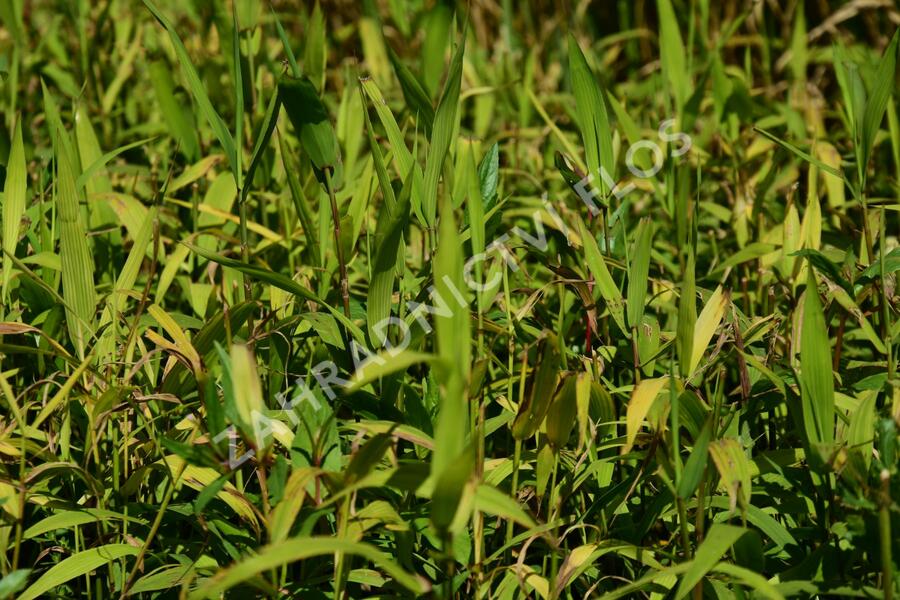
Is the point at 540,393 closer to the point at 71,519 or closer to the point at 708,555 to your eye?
the point at 708,555

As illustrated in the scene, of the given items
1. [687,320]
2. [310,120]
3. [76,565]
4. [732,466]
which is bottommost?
[76,565]

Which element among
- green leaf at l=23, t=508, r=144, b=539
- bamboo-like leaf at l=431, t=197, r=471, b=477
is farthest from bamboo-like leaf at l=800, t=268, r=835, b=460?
green leaf at l=23, t=508, r=144, b=539

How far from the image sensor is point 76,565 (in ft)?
3.42

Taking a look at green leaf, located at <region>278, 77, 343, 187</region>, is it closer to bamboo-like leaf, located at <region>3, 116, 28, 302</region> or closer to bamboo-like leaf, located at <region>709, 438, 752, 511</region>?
bamboo-like leaf, located at <region>3, 116, 28, 302</region>

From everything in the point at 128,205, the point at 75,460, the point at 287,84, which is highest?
the point at 287,84

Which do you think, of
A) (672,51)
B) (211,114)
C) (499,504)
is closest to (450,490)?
(499,504)

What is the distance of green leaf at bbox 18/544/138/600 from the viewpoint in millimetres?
1011

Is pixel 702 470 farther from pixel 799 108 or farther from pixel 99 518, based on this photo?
pixel 799 108

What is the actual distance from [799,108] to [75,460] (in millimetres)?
1807

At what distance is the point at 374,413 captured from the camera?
3.74ft

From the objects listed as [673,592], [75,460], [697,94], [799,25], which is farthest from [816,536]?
[799,25]

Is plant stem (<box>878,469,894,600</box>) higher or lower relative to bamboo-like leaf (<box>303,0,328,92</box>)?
lower

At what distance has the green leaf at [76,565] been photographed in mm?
1011

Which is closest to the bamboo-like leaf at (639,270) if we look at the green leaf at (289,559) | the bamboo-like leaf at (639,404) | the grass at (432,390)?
the grass at (432,390)
